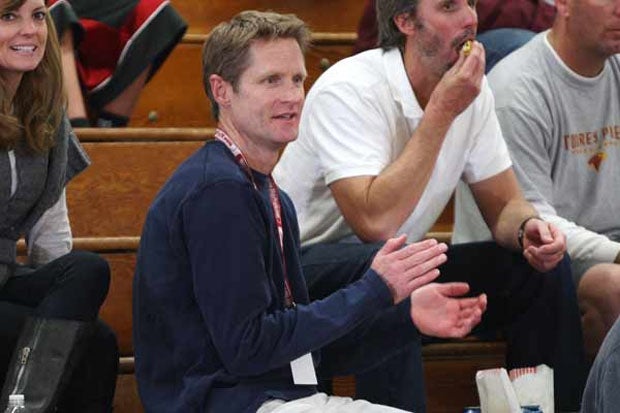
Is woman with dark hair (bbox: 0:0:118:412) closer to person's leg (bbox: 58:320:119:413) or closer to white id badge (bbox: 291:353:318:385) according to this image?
person's leg (bbox: 58:320:119:413)

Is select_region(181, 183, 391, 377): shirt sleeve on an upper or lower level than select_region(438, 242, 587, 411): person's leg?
upper

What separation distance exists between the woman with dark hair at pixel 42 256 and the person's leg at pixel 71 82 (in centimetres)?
56

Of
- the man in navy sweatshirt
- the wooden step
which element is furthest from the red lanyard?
the wooden step

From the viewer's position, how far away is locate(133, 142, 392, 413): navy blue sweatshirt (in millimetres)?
1972

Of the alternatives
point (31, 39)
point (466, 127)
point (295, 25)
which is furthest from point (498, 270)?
point (31, 39)

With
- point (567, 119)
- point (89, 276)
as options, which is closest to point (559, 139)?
point (567, 119)

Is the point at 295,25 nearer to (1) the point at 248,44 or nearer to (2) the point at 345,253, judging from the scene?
(1) the point at 248,44

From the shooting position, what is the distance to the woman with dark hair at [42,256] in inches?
90.8

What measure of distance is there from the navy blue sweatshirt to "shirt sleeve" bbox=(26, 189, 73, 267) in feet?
1.68

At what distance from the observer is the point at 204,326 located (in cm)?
203

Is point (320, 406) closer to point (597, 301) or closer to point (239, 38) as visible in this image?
point (239, 38)

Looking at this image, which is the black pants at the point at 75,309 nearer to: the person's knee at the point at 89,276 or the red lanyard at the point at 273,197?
the person's knee at the point at 89,276

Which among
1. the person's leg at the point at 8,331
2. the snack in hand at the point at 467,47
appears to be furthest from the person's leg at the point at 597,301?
the person's leg at the point at 8,331

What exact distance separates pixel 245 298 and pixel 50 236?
0.70 metres
